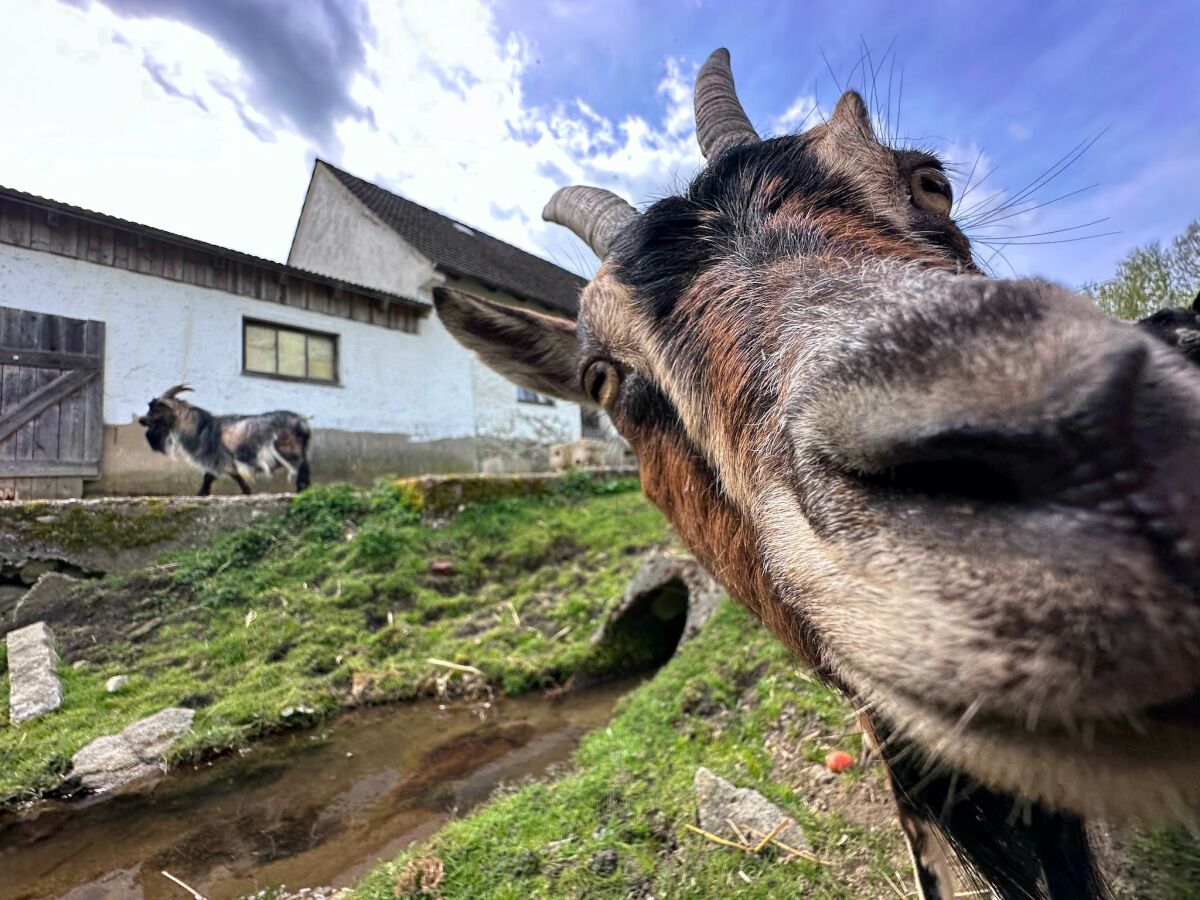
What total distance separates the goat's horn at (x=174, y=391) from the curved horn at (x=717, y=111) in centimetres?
1014

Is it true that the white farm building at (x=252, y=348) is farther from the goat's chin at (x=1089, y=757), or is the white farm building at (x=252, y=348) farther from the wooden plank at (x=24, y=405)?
the goat's chin at (x=1089, y=757)

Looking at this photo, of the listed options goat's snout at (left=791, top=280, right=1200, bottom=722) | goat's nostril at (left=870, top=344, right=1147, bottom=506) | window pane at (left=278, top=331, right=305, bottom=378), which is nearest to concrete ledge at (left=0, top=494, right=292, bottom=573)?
window pane at (left=278, top=331, right=305, bottom=378)

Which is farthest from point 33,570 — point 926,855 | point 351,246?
point 351,246

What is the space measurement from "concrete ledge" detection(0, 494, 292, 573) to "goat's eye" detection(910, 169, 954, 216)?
807 centimetres

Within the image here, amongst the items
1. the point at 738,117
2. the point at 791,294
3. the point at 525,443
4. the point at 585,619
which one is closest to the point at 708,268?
the point at 791,294

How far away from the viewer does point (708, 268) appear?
6.05 ft

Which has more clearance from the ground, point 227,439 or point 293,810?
Answer: point 227,439

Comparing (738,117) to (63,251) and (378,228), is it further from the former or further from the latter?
(378,228)

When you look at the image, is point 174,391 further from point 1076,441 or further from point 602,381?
point 1076,441

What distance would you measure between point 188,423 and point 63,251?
3.01m

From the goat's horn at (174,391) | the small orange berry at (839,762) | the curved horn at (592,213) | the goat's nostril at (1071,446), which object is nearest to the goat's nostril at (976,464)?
the goat's nostril at (1071,446)

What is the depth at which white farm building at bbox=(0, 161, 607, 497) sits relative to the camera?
28.5 ft

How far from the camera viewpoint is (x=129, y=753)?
13.3ft

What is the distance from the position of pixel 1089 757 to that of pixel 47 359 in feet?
38.9
